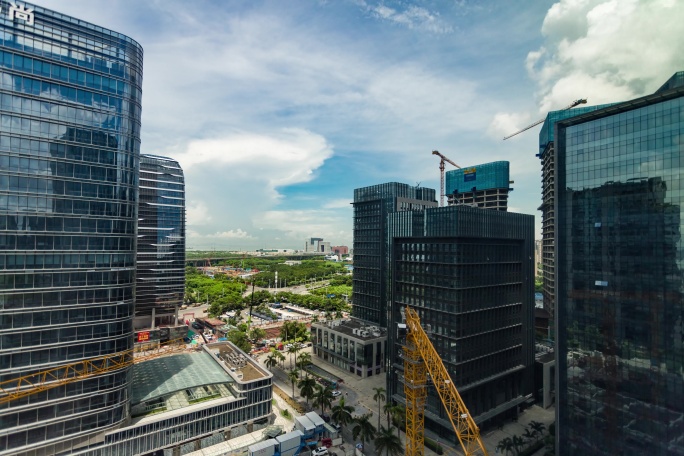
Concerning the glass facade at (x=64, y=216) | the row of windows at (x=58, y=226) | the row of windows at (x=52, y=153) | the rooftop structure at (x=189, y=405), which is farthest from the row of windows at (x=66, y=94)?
the rooftop structure at (x=189, y=405)

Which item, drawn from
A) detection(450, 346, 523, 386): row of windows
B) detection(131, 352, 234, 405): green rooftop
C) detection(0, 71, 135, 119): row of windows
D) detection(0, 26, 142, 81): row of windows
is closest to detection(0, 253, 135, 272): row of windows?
detection(0, 71, 135, 119): row of windows

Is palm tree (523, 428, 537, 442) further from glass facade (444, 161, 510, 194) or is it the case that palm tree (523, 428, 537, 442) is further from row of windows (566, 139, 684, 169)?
glass facade (444, 161, 510, 194)

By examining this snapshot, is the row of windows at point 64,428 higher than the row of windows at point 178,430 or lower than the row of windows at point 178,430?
higher

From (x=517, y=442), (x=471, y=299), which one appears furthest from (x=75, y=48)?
(x=517, y=442)

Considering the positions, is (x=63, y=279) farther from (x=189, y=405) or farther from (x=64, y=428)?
(x=189, y=405)

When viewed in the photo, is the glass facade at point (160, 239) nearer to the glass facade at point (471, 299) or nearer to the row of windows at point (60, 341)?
the row of windows at point (60, 341)

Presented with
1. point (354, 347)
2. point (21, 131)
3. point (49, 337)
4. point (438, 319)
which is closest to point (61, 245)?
point (49, 337)
